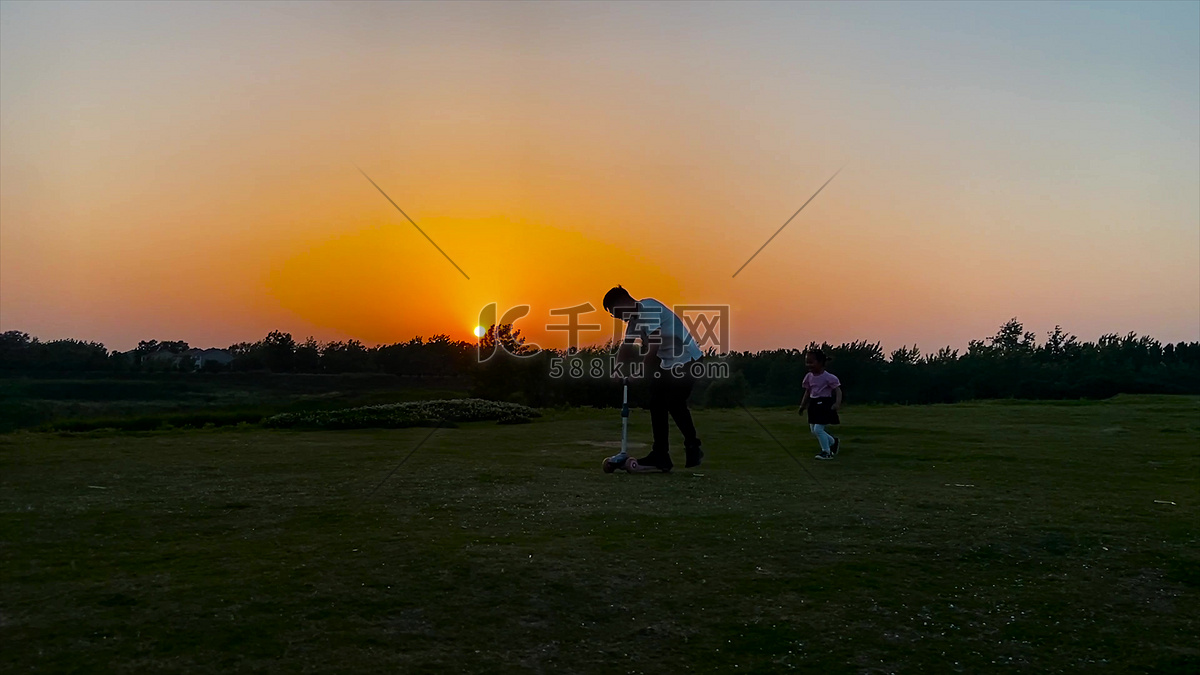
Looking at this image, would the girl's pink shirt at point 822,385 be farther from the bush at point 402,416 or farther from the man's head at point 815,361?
the bush at point 402,416

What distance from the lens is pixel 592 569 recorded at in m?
4.93

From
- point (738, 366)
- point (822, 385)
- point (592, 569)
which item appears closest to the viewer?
point (592, 569)

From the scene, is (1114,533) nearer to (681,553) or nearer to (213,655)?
(681,553)

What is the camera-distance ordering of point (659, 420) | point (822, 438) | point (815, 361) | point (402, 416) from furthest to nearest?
point (402, 416) < point (815, 361) < point (822, 438) < point (659, 420)

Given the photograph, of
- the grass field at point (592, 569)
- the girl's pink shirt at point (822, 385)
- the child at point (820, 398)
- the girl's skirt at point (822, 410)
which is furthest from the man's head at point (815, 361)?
the grass field at point (592, 569)

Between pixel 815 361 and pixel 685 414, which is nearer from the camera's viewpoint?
pixel 685 414

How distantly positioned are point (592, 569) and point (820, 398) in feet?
25.7

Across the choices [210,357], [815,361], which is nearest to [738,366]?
[210,357]

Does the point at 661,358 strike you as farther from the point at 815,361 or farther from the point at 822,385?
the point at 815,361

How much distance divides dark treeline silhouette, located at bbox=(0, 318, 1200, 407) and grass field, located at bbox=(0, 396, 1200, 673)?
15.2 m

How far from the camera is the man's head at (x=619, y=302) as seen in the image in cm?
1014

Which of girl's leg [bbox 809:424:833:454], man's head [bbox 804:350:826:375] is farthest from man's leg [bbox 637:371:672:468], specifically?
man's head [bbox 804:350:826:375]

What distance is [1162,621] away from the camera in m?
4.21

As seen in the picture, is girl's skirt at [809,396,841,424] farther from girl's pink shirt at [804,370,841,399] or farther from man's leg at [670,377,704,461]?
man's leg at [670,377,704,461]
